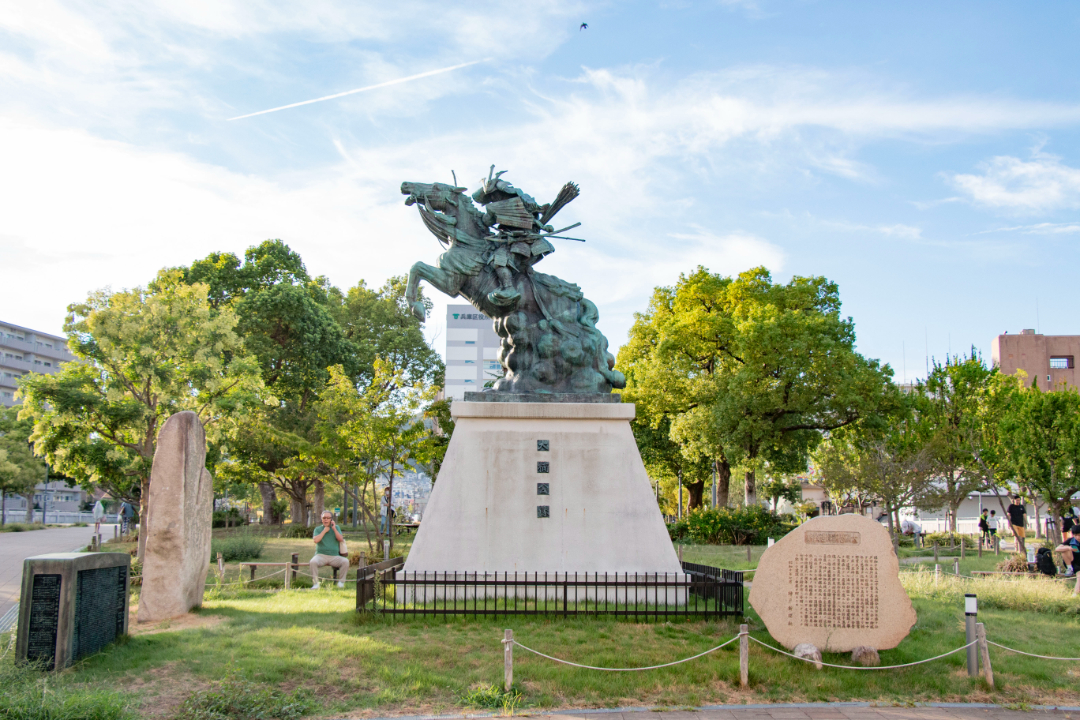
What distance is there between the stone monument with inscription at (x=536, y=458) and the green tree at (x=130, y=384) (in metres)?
10.9

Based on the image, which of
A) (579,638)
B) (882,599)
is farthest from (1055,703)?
(579,638)

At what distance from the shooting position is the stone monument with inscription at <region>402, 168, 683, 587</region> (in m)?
11.3

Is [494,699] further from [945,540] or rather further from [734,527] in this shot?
[945,540]

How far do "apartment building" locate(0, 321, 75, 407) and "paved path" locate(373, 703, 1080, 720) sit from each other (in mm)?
63938

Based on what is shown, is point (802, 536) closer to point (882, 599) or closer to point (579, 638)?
point (882, 599)

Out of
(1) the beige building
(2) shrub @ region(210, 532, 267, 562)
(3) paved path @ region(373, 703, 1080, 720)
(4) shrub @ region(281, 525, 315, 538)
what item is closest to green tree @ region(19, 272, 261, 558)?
(2) shrub @ region(210, 532, 267, 562)

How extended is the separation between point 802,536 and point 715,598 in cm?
207

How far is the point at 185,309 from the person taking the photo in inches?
849

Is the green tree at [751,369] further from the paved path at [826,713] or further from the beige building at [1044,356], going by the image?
the beige building at [1044,356]

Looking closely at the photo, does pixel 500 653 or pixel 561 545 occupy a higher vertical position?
pixel 561 545

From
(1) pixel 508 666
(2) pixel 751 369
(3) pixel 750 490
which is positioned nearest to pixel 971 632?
(1) pixel 508 666

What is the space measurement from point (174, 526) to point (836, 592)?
26.8ft

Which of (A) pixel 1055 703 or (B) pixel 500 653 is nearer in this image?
(A) pixel 1055 703

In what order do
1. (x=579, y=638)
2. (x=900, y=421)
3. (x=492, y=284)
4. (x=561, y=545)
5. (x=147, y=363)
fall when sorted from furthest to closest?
(x=900, y=421), (x=147, y=363), (x=492, y=284), (x=561, y=545), (x=579, y=638)
